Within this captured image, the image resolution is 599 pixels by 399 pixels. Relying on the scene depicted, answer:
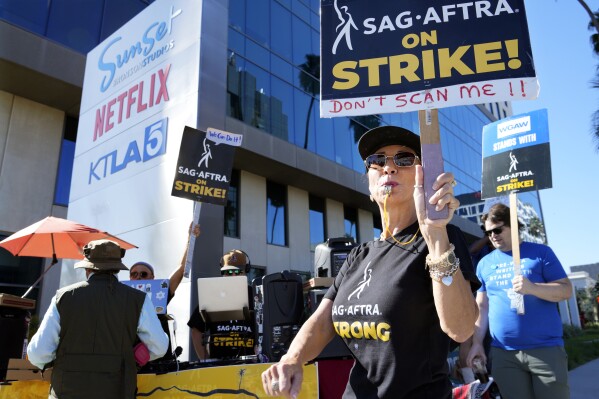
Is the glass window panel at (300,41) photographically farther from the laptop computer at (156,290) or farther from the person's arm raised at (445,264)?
the person's arm raised at (445,264)

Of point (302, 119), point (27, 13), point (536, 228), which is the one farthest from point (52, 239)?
point (536, 228)

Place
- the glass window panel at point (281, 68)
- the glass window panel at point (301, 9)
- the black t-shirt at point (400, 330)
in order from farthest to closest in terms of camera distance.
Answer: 1. the glass window panel at point (301, 9)
2. the glass window panel at point (281, 68)
3. the black t-shirt at point (400, 330)

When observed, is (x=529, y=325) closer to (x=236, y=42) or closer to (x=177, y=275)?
(x=177, y=275)

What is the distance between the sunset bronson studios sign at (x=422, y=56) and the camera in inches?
69.6

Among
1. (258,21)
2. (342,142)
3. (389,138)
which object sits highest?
(258,21)

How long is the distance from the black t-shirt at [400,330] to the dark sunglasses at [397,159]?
9.6 inches

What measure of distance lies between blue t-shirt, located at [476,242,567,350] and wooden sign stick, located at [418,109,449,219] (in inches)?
92.2

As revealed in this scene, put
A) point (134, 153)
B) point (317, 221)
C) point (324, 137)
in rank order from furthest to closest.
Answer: point (317, 221) → point (324, 137) → point (134, 153)

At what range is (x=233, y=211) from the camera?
1542 centimetres

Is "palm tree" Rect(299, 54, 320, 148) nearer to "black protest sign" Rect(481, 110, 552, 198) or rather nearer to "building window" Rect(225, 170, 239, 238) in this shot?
"building window" Rect(225, 170, 239, 238)

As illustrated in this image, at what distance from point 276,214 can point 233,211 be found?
2.07 m

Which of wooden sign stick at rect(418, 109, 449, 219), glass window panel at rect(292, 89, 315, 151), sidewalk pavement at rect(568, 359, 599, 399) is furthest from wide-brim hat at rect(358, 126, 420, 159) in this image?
glass window panel at rect(292, 89, 315, 151)

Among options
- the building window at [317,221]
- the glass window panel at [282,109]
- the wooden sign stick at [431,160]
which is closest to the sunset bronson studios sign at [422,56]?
the wooden sign stick at [431,160]

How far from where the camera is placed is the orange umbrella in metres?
5.73
